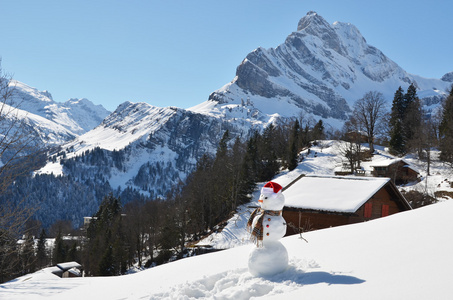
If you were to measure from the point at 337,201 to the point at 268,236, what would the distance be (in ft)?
48.3

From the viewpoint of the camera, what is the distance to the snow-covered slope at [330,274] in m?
4.95

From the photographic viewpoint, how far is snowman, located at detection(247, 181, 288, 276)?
6504 mm

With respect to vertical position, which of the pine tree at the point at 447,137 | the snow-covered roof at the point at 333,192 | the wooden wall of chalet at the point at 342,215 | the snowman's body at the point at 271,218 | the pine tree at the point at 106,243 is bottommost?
the pine tree at the point at 106,243

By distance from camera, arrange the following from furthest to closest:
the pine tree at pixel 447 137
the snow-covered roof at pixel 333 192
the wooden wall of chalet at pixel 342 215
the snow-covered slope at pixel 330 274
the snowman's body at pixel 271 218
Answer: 1. the pine tree at pixel 447 137
2. the wooden wall of chalet at pixel 342 215
3. the snow-covered roof at pixel 333 192
4. the snowman's body at pixel 271 218
5. the snow-covered slope at pixel 330 274

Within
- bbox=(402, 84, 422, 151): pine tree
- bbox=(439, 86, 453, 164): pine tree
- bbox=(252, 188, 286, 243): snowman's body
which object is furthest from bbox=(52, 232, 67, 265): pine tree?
bbox=(439, 86, 453, 164): pine tree

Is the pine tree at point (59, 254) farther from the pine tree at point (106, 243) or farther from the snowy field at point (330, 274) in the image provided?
the snowy field at point (330, 274)

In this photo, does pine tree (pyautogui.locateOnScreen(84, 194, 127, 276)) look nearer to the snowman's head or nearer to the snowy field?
the snowy field

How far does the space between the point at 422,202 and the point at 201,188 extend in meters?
29.2

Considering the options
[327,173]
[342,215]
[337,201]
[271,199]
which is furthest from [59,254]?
[271,199]

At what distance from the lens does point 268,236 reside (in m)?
6.66

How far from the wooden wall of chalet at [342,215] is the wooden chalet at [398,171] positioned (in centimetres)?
2175

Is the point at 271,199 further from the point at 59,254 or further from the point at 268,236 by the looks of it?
the point at 59,254

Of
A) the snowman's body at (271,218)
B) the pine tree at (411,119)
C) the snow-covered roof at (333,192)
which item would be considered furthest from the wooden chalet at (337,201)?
the pine tree at (411,119)

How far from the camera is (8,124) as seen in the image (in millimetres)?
10070
